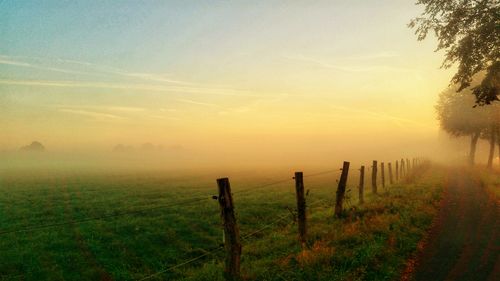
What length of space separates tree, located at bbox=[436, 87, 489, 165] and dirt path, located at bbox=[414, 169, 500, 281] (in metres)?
43.0

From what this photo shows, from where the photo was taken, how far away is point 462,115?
59969 millimetres

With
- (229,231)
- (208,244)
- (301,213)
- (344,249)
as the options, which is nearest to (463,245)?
(344,249)

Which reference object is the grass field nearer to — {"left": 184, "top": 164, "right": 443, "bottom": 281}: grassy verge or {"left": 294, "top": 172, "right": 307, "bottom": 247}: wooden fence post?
{"left": 184, "top": 164, "right": 443, "bottom": 281}: grassy verge

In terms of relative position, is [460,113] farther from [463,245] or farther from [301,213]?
[301,213]

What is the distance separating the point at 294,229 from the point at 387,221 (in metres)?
3.94

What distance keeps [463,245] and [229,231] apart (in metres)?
8.39

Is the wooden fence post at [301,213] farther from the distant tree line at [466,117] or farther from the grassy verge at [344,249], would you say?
the distant tree line at [466,117]

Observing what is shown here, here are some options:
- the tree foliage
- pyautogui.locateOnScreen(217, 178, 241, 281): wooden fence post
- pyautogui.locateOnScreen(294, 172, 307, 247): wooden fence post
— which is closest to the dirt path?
pyautogui.locateOnScreen(294, 172, 307, 247): wooden fence post

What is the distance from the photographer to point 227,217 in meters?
9.41

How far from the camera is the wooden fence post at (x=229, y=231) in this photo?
938 cm

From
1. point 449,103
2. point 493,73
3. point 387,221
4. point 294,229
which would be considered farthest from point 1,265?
point 449,103

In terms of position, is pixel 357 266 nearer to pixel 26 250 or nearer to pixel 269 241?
pixel 269 241

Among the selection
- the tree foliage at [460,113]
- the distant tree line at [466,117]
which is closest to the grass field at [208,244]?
the distant tree line at [466,117]

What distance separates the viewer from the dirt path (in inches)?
385
